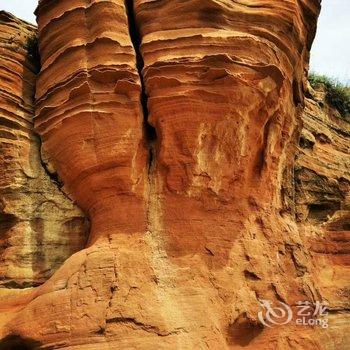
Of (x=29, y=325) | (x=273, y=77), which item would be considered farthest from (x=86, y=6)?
(x=29, y=325)

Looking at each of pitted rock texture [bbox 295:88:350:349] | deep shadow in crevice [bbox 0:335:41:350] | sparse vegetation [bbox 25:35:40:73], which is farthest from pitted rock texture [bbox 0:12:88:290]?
pitted rock texture [bbox 295:88:350:349]

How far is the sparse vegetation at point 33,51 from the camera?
370 inches

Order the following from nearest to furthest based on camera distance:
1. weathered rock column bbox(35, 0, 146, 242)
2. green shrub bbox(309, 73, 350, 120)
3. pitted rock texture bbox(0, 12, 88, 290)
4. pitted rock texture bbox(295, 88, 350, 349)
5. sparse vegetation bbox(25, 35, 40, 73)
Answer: weathered rock column bbox(35, 0, 146, 242) < pitted rock texture bbox(0, 12, 88, 290) < sparse vegetation bbox(25, 35, 40, 73) < pitted rock texture bbox(295, 88, 350, 349) < green shrub bbox(309, 73, 350, 120)

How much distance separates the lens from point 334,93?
12922 millimetres

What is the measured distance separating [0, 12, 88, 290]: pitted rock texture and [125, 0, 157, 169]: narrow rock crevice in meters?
1.38

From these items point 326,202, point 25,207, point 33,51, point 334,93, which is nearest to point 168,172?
point 25,207

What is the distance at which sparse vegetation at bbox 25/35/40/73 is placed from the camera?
940 cm

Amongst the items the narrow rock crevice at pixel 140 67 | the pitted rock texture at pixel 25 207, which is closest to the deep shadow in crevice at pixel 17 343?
the pitted rock texture at pixel 25 207

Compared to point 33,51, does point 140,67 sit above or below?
below

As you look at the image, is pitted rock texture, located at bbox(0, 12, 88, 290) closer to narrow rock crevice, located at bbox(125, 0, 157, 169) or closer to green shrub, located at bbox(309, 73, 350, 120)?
narrow rock crevice, located at bbox(125, 0, 157, 169)

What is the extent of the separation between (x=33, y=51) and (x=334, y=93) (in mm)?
6529

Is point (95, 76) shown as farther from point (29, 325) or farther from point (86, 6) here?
point (29, 325)

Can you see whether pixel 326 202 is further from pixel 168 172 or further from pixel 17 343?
pixel 17 343

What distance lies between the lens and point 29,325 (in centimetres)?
721
